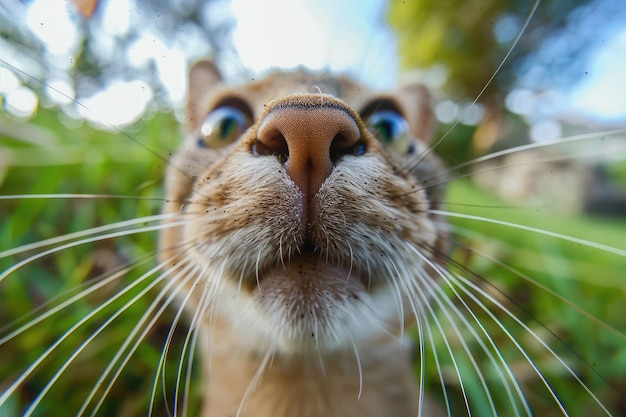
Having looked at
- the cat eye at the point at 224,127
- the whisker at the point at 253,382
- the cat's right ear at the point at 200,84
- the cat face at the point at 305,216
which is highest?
the cat's right ear at the point at 200,84

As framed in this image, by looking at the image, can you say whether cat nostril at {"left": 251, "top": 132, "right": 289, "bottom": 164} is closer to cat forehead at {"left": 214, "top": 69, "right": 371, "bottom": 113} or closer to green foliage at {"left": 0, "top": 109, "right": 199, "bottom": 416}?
cat forehead at {"left": 214, "top": 69, "right": 371, "bottom": 113}

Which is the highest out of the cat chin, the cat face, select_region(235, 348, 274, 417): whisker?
the cat face

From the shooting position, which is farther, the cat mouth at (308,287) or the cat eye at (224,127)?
the cat eye at (224,127)

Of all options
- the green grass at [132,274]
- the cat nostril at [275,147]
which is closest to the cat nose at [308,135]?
the cat nostril at [275,147]

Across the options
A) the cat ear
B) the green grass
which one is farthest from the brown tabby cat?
the cat ear

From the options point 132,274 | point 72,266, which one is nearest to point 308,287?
point 132,274

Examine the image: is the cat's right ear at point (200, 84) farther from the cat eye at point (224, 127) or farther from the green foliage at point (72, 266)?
the cat eye at point (224, 127)

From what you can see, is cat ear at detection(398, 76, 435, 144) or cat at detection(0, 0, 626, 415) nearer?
cat at detection(0, 0, 626, 415)

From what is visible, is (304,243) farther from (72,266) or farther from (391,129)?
(72,266)
